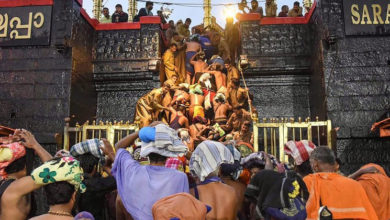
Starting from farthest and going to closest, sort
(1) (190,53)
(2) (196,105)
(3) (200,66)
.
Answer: (1) (190,53)
(3) (200,66)
(2) (196,105)

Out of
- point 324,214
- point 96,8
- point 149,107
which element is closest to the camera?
point 324,214

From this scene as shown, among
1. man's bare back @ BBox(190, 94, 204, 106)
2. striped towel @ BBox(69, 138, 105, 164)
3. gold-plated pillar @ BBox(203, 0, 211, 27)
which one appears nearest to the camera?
striped towel @ BBox(69, 138, 105, 164)

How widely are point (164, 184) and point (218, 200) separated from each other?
2.00 ft

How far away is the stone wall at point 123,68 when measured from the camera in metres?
12.0

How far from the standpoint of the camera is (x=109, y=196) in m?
4.19

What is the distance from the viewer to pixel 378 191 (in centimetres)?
413

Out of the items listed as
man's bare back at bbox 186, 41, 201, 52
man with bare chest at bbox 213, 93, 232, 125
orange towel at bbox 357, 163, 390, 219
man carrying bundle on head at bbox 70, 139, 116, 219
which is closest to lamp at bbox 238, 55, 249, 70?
man with bare chest at bbox 213, 93, 232, 125

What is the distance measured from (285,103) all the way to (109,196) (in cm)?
836

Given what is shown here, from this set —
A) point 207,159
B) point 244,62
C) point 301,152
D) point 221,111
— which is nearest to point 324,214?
point 301,152

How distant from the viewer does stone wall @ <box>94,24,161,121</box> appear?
11953mm

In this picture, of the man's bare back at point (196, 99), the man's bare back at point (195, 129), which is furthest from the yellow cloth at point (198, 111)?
the man's bare back at point (195, 129)

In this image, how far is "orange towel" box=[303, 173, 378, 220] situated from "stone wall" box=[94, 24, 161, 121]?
8.96m

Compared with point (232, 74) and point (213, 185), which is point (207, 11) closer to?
point (232, 74)

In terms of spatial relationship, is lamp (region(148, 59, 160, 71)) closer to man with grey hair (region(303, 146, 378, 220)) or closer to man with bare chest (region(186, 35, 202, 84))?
man with bare chest (region(186, 35, 202, 84))
